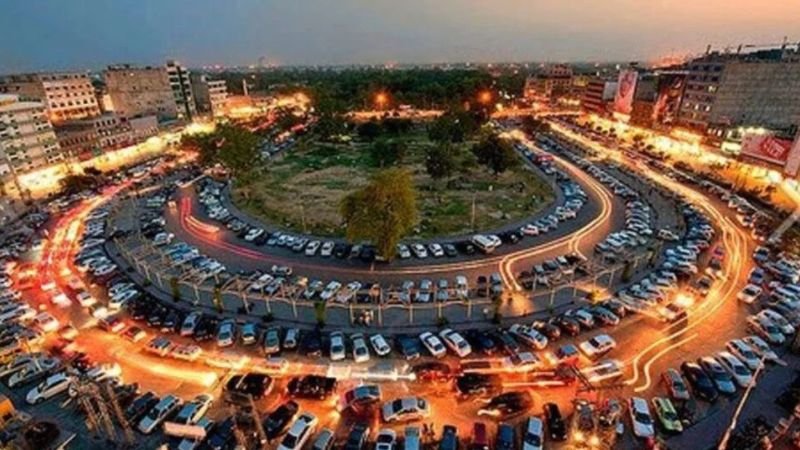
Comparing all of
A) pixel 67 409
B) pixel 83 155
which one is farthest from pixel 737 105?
pixel 83 155

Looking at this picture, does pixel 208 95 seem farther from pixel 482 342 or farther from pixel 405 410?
pixel 405 410

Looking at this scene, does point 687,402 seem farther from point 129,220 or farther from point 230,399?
point 129,220

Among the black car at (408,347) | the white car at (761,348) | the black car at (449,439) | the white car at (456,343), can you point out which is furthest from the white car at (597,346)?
the black car at (449,439)

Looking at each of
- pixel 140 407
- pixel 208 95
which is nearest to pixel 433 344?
pixel 140 407

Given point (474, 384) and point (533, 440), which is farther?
point (474, 384)

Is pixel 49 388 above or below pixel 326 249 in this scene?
below

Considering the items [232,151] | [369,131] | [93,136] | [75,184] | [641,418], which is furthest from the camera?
[369,131]

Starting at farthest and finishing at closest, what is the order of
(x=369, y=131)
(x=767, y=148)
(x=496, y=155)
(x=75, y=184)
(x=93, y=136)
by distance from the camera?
(x=369, y=131) < (x=93, y=136) < (x=75, y=184) < (x=496, y=155) < (x=767, y=148)

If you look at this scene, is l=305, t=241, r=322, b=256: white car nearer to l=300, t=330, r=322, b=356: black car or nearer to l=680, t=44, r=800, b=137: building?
l=300, t=330, r=322, b=356: black car
